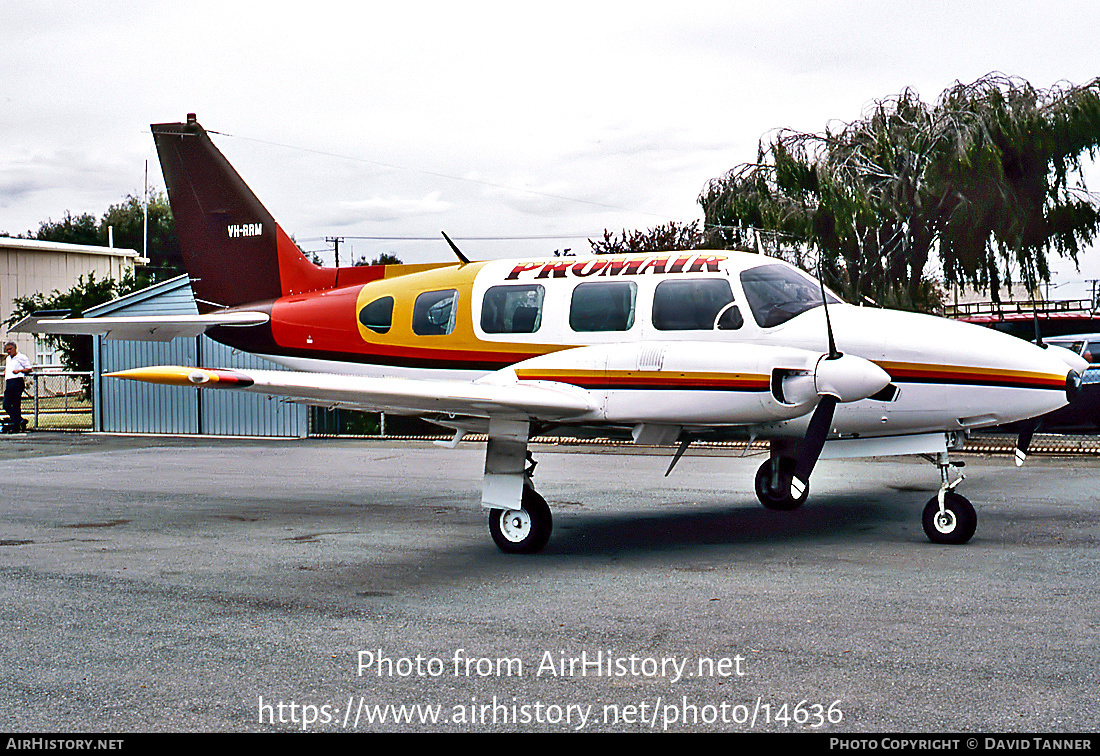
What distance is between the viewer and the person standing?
76.1ft

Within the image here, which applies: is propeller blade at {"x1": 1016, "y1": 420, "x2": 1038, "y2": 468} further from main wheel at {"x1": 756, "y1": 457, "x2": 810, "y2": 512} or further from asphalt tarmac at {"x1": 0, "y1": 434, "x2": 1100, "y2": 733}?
main wheel at {"x1": 756, "y1": 457, "x2": 810, "y2": 512}

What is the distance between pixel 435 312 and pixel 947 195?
57.5 ft

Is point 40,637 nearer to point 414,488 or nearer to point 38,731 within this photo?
point 38,731

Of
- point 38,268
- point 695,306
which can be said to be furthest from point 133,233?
point 695,306

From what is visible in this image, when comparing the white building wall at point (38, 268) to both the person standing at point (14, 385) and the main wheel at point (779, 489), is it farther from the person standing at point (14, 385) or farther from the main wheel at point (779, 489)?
the main wheel at point (779, 489)

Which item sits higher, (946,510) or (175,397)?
(946,510)

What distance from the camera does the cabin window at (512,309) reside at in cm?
1007

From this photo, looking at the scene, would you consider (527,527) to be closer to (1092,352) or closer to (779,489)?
(779,489)

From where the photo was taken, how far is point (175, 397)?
24281 millimetres

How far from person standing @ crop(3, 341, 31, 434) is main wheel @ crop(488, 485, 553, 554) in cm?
1753

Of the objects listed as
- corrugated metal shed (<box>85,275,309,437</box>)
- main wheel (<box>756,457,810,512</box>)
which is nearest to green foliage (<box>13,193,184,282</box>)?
corrugated metal shed (<box>85,275,309,437</box>)

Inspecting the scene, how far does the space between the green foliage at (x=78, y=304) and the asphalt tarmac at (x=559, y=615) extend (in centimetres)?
2141

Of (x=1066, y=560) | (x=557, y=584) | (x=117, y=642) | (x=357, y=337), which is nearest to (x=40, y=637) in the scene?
(x=117, y=642)

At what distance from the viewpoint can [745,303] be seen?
30.3ft
